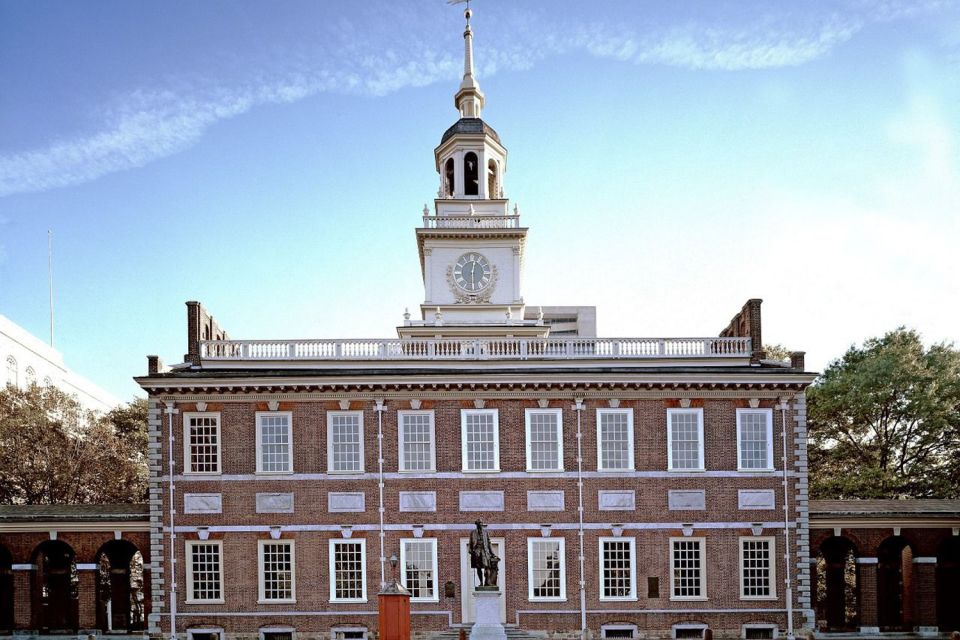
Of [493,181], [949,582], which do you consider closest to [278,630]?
[493,181]

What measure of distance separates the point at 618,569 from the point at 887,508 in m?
10.7

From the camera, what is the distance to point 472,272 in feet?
158

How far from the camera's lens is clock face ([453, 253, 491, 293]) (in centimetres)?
4803

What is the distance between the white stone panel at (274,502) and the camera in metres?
35.8

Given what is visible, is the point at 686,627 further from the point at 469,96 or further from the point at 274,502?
the point at 469,96

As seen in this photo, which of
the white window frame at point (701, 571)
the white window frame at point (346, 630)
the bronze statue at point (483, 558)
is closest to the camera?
the bronze statue at point (483, 558)

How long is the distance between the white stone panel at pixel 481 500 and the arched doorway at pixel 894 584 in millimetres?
14648

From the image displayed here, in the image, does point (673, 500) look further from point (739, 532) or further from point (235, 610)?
point (235, 610)

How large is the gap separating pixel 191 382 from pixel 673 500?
17882mm

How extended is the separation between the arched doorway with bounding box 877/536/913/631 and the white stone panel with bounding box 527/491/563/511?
41.0 ft

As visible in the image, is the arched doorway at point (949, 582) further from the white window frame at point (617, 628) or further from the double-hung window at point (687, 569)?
the white window frame at point (617, 628)

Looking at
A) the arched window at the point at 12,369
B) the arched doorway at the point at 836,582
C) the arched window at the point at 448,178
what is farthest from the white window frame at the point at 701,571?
the arched window at the point at 12,369

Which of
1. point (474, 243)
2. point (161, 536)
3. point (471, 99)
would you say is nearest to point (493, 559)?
point (161, 536)

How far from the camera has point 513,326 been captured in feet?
150
